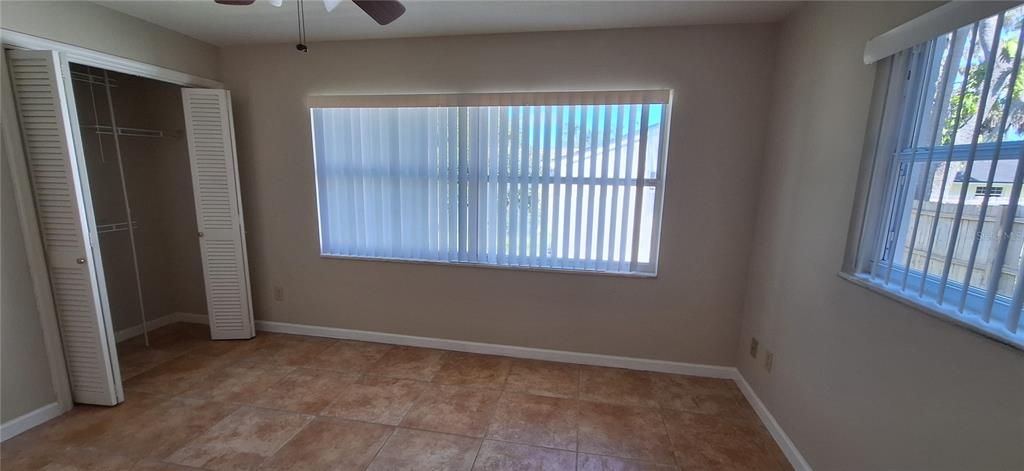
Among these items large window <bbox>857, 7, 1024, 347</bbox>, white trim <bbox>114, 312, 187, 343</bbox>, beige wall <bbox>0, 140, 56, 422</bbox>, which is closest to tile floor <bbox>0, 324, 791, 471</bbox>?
beige wall <bbox>0, 140, 56, 422</bbox>

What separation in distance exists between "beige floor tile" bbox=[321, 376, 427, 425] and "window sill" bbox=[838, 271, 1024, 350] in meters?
2.42

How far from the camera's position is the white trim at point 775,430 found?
1.75m

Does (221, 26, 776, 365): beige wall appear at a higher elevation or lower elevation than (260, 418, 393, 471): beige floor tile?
higher

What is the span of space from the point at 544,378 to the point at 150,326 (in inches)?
144

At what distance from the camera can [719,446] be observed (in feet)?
6.23

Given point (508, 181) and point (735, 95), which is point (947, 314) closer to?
point (735, 95)

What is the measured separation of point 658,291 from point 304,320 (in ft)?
10.0

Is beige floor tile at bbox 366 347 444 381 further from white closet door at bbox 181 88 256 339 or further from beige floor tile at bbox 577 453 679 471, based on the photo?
white closet door at bbox 181 88 256 339

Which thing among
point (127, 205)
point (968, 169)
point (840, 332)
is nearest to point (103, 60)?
point (127, 205)

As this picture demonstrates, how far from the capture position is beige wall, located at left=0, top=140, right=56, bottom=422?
72.0 inches

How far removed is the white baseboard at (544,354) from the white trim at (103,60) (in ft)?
6.81

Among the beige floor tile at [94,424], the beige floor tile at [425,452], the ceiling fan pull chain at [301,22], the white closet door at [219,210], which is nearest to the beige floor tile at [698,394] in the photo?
the beige floor tile at [425,452]

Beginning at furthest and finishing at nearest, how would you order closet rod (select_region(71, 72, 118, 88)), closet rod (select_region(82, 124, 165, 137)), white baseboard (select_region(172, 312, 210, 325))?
1. white baseboard (select_region(172, 312, 210, 325))
2. closet rod (select_region(82, 124, 165, 137))
3. closet rod (select_region(71, 72, 118, 88))

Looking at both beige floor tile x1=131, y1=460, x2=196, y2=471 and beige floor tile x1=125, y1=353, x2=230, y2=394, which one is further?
beige floor tile x1=125, y1=353, x2=230, y2=394
